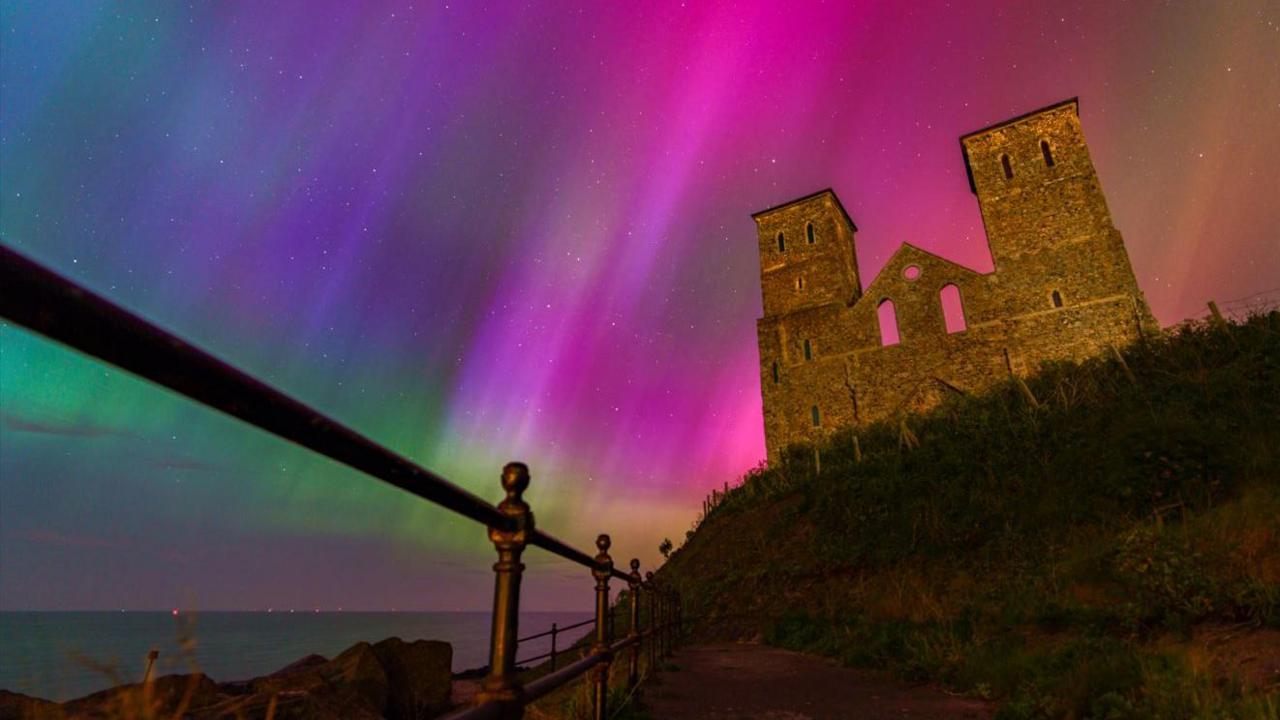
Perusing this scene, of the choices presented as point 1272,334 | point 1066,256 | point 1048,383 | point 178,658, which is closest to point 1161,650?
point 178,658

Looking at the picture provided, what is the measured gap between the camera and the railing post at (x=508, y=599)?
156 centimetres

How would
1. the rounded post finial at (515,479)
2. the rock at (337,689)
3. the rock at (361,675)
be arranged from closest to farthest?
the rounded post finial at (515,479) < the rock at (337,689) < the rock at (361,675)

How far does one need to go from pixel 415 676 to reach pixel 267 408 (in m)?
10.7

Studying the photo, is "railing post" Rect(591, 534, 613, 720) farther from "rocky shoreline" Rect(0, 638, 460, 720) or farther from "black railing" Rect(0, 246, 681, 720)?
"rocky shoreline" Rect(0, 638, 460, 720)

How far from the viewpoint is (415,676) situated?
31.8 ft

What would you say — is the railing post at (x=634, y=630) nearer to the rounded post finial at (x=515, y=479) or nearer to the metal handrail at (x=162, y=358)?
the rounded post finial at (x=515, y=479)

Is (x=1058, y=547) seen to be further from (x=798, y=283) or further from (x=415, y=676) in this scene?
(x=798, y=283)

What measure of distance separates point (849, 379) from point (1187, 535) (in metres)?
19.9

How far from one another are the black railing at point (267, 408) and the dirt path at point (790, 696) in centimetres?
336

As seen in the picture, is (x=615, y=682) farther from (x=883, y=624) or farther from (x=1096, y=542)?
(x=1096, y=542)

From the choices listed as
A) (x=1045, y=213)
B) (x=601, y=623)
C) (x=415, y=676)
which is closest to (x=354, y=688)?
(x=415, y=676)

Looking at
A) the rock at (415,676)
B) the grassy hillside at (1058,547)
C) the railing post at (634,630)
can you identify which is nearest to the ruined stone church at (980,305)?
the grassy hillside at (1058,547)

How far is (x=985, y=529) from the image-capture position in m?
11.5

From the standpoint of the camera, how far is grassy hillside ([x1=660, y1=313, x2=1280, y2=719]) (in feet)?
16.4
